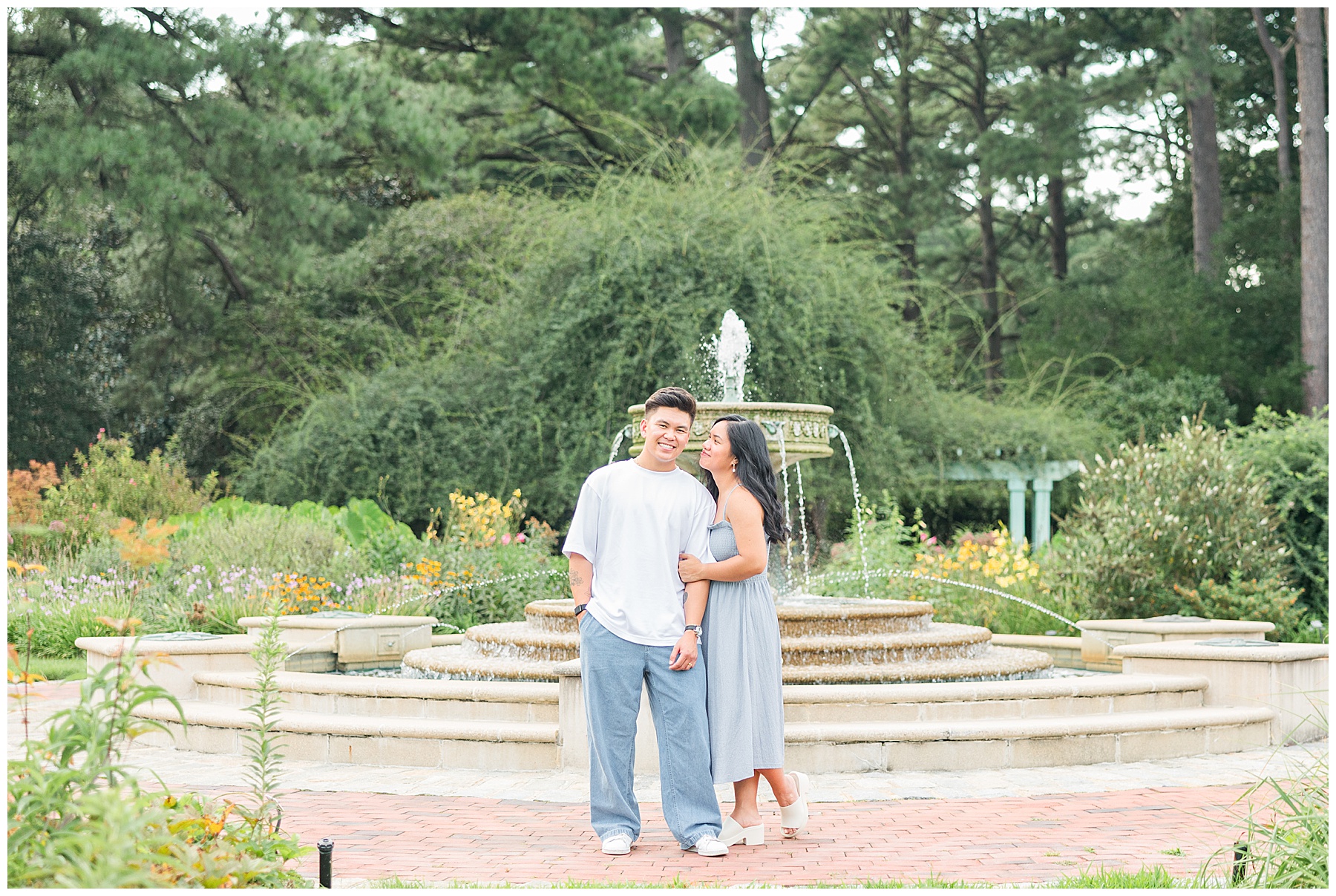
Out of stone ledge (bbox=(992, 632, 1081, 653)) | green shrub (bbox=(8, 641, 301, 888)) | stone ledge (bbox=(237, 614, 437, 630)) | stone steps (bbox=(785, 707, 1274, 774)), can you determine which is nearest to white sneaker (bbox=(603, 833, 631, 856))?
green shrub (bbox=(8, 641, 301, 888))

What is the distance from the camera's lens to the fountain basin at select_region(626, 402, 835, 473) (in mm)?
8383

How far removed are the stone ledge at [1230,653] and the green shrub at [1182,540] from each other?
2.37 metres

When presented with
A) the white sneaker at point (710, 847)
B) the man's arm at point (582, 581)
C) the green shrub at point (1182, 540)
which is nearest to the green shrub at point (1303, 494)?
the green shrub at point (1182, 540)

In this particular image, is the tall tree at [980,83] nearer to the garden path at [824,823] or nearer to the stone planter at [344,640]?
the stone planter at [344,640]

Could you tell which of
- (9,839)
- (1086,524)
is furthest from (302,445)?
(9,839)

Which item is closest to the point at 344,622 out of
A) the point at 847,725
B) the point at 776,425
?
the point at 776,425

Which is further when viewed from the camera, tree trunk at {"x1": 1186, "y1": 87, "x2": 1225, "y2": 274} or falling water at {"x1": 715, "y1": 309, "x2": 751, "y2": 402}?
tree trunk at {"x1": 1186, "y1": 87, "x2": 1225, "y2": 274}

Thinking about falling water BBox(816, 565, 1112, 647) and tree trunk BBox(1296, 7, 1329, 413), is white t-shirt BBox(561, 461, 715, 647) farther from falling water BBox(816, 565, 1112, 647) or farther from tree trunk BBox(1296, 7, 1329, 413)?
tree trunk BBox(1296, 7, 1329, 413)

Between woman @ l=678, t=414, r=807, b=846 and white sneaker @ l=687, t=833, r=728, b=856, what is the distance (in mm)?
161

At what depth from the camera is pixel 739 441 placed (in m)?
4.82

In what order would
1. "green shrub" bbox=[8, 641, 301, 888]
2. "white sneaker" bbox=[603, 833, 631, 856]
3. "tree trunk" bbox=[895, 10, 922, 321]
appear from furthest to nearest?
"tree trunk" bbox=[895, 10, 922, 321] < "white sneaker" bbox=[603, 833, 631, 856] < "green shrub" bbox=[8, 641, 301, 888]

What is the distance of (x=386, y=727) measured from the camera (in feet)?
21.1

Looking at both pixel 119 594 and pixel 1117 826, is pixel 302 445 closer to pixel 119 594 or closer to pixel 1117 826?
pixel 119 594

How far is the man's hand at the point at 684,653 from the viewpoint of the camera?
4500 mm
